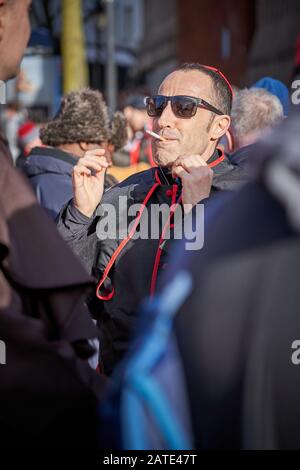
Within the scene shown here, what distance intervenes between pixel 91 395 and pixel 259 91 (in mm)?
3229

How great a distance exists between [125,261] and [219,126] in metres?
0.76

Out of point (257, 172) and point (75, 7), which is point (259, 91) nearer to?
point (257, 172)

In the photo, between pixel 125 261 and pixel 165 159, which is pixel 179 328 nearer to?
pixel 125 261

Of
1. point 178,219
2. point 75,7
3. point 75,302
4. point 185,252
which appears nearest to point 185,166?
point 178,219

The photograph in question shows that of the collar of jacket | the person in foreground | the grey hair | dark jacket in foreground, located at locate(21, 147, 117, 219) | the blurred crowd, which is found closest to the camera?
the blurred crowd

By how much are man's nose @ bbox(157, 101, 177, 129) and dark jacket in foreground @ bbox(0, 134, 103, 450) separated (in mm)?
1543

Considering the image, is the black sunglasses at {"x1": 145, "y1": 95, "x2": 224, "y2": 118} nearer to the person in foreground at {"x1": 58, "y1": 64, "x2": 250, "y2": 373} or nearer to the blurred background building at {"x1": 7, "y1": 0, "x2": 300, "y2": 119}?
the person in foreground at {"x1": 58, "y1": 64, "x2": 250, "y2": 373}

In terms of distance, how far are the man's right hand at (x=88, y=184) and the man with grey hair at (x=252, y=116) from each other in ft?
4.20

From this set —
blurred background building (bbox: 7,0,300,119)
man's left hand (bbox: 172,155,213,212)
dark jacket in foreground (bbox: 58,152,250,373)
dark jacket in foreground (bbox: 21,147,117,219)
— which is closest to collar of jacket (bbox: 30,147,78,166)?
dark jacket in foreground (bbox: 21,147,117,219)

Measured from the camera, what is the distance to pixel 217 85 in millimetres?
3359

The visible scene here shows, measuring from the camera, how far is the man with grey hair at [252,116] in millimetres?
4453

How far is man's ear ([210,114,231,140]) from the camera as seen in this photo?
10.9 feet

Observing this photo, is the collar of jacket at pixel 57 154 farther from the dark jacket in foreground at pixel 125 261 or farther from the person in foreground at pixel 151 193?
the dark jacket in foreground at pixel 125 261

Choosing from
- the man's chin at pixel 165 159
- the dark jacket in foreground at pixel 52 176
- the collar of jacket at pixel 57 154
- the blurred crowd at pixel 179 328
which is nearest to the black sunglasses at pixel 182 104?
the man's chin at pixel 165 159
